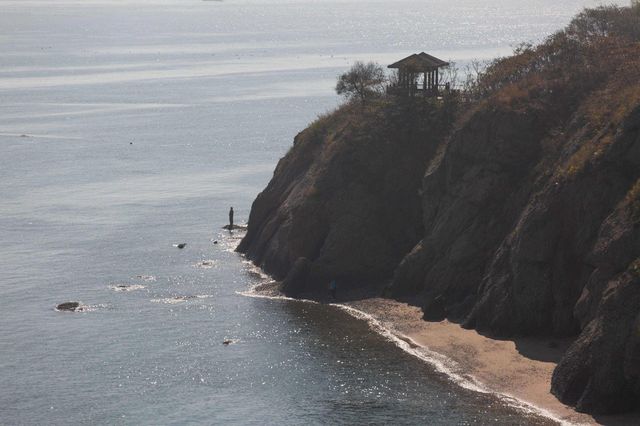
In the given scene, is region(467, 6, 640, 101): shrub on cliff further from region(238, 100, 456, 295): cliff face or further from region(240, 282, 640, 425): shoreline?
region(240, 282, 640, 425): shoreline

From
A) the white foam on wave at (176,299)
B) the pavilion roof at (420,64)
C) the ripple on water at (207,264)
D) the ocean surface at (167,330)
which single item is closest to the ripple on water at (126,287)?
the ocean surface at (167,330)

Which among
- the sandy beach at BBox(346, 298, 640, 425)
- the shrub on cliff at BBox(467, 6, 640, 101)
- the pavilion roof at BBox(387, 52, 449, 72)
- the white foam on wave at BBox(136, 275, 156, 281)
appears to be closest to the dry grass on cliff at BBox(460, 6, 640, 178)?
the shrub on cliff at BBox(467, 6, 640, 101)

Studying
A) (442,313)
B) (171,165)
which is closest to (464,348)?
(442,313)

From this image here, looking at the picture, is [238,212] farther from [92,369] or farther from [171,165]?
[92,369]

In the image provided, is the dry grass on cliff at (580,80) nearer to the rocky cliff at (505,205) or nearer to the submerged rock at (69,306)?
the rocky cliff at (505,205)

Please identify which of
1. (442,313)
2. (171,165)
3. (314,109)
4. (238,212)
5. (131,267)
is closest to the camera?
(442,313)

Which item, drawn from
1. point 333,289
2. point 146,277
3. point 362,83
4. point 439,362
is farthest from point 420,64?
point 439,362
